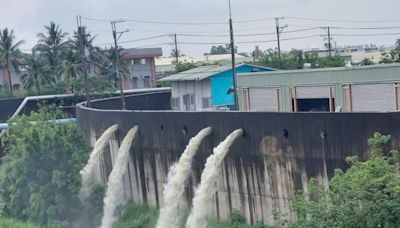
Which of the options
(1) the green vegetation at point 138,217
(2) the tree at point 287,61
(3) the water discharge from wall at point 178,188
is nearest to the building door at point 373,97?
(3) the water discharge from wall at point 178,188

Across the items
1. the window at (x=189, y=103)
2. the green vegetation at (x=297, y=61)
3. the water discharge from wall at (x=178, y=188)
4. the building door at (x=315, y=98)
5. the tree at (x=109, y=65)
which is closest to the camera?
the water discharge from wall at (x=178, y=188)

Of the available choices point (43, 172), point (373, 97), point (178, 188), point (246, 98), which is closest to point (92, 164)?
point (43, 172)

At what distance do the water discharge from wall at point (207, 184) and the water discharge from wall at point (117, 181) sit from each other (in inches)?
226

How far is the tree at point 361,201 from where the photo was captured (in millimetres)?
14484

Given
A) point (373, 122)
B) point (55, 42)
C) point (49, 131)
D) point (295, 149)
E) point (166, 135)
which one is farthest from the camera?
point (55, 42)

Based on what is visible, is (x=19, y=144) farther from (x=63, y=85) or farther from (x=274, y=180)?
(x=63, y=85)

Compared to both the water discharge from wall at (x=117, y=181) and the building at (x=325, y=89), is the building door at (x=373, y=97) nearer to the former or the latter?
the building at (x=325, y=89)

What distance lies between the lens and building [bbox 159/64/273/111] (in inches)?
1828

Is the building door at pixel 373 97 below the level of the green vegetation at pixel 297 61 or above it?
below

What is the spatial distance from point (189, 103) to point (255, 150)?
24.8 metres

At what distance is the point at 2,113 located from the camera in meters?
48.1

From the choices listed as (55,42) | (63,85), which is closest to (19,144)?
(63,85)

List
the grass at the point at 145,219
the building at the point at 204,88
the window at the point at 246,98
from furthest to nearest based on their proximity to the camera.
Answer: the building at the point at 204,88 → the window at the point at 246,98 → the grass at the point at 145,219

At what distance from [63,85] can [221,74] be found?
17.2 metres
